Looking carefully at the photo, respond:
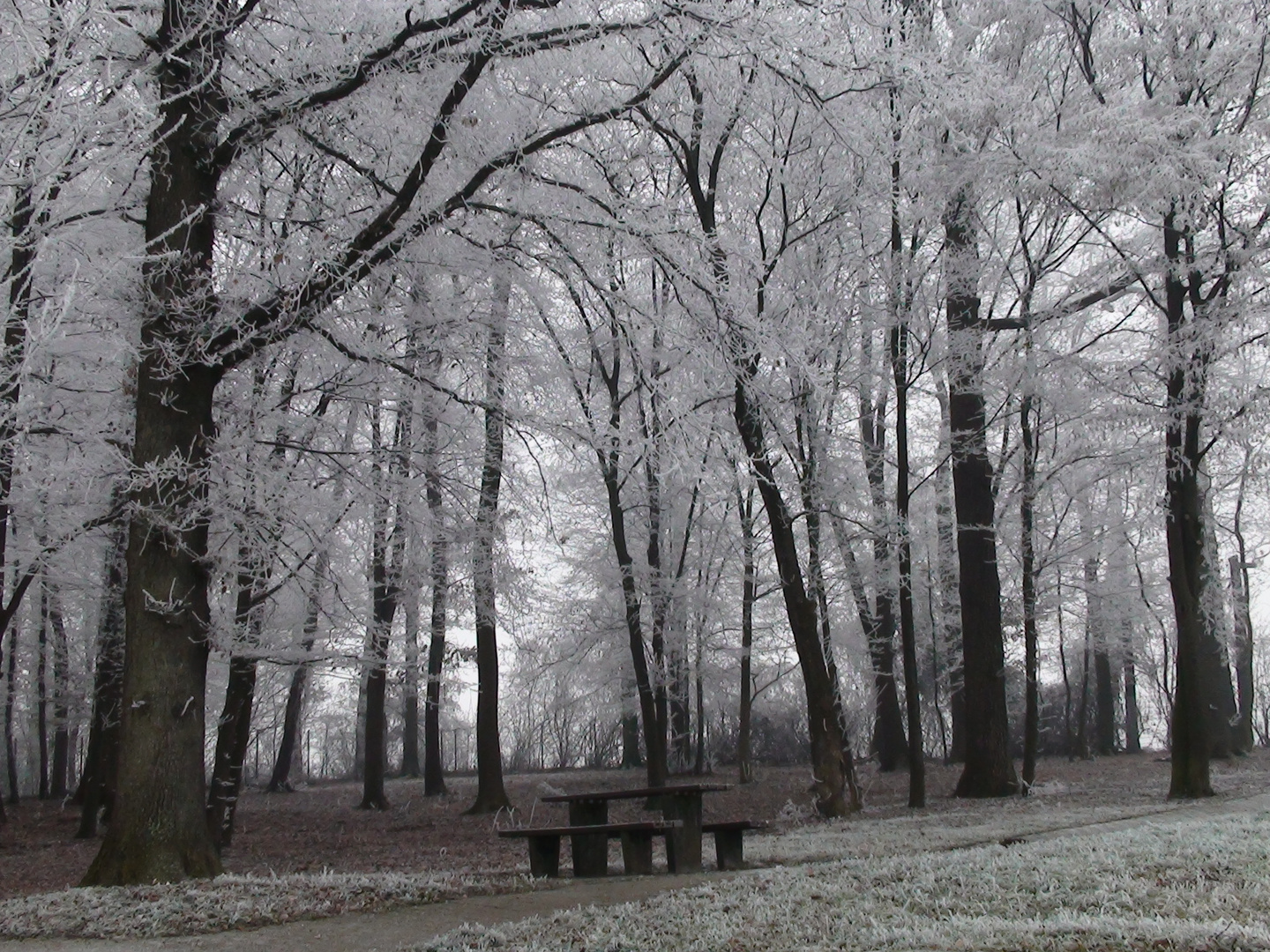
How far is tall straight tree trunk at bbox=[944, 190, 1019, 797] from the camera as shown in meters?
13.7

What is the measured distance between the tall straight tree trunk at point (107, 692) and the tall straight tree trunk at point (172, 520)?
593 cm

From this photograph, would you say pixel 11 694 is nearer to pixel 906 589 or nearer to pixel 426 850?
pixel 426 850

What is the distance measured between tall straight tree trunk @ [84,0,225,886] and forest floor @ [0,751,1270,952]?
71 centimetres

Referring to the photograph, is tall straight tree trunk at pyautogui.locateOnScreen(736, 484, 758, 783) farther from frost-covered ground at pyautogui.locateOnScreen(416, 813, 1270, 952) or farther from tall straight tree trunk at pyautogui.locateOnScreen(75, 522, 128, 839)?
frost-covered ground at pyautogui.locateOnScreen(416, 813, 1270, 952)

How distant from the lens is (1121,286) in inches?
516

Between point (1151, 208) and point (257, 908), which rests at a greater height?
point (1151, 208)

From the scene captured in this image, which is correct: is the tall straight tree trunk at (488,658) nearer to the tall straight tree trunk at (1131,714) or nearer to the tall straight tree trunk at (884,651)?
the tall straight tree trunk at (884,651)

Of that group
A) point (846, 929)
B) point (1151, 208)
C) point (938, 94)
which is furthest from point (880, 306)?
point (846, 929)

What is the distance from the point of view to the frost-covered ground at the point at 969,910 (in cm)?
360

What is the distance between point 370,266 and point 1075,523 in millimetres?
22591

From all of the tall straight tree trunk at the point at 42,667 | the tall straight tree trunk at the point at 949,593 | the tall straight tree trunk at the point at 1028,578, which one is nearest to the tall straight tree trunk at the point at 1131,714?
the tall straight tree trunk at the point at 949,593

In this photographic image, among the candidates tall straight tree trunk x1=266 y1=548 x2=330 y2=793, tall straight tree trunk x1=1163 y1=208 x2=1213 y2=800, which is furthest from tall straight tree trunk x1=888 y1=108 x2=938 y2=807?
tall straight tree trunk x1=266 y1=548 x2=330 y2=793

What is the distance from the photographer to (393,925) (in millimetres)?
5094

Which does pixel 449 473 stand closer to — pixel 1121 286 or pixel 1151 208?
pixel 1151 208
